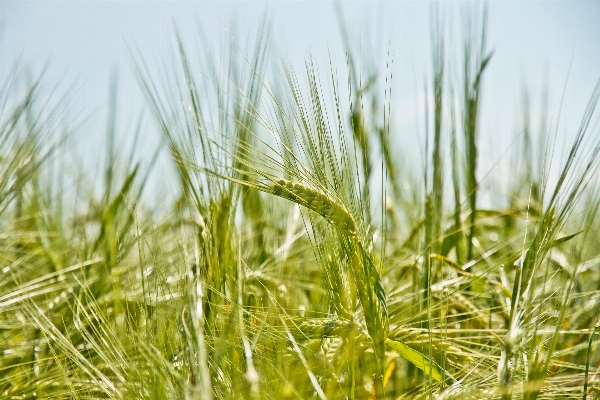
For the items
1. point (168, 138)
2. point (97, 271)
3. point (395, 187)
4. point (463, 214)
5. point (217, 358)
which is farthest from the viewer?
point (395, 187)

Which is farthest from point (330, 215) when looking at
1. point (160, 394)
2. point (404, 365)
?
point (404, 365)

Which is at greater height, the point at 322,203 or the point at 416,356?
the point at 322,203

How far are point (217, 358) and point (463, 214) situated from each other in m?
0.64

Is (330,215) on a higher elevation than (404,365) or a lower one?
higher

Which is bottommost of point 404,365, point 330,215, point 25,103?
point 404,365

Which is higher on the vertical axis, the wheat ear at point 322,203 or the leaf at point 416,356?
the wheat ear at point 322,203

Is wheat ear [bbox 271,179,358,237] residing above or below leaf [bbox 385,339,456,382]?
above

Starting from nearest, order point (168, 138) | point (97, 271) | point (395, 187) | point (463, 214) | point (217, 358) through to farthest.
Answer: point (217, 358) < point (168, 138) < point (97, 271) < point (463, 214) < point (395, 187)

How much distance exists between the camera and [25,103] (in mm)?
705

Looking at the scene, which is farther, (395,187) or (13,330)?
(395,187)

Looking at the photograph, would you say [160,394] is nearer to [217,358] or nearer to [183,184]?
[217,358]

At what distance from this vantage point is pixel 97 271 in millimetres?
735

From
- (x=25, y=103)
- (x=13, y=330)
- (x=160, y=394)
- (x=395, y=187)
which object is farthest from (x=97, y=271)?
(x=395, y=187)

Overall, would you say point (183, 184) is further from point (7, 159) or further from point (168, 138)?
point (7, 159)
